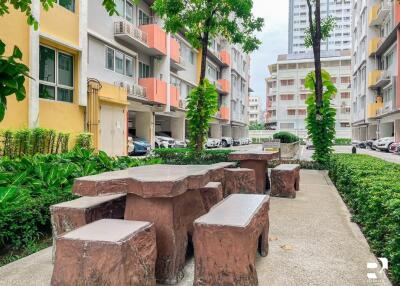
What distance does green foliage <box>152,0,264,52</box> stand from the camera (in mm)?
14953

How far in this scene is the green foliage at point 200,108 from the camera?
14.4 m

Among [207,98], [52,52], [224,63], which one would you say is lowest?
[207,98]

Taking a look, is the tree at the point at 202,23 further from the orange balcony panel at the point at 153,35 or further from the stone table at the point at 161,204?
the stone table at the point at 161,204

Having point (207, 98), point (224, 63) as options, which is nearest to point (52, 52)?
point (207, 98)

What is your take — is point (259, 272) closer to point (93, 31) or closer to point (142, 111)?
point (93, 31)

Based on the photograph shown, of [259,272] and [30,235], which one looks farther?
[30,235]

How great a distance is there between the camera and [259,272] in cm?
365

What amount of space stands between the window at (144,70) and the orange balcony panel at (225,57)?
1784cm

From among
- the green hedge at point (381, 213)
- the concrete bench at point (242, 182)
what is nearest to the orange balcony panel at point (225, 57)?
the concrete bench at point (242, 182)

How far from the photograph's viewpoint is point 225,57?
4103cm

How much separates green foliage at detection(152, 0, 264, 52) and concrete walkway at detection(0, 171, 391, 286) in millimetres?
10681

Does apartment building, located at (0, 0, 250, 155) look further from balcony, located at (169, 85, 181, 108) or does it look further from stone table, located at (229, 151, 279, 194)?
stone table, located at (229, 151, 279, 194)

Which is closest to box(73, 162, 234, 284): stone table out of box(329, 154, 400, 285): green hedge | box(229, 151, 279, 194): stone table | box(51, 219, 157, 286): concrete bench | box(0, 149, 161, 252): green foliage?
box(51, 219, 157, 286): concrete bench

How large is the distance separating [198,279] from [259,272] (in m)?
0.78
